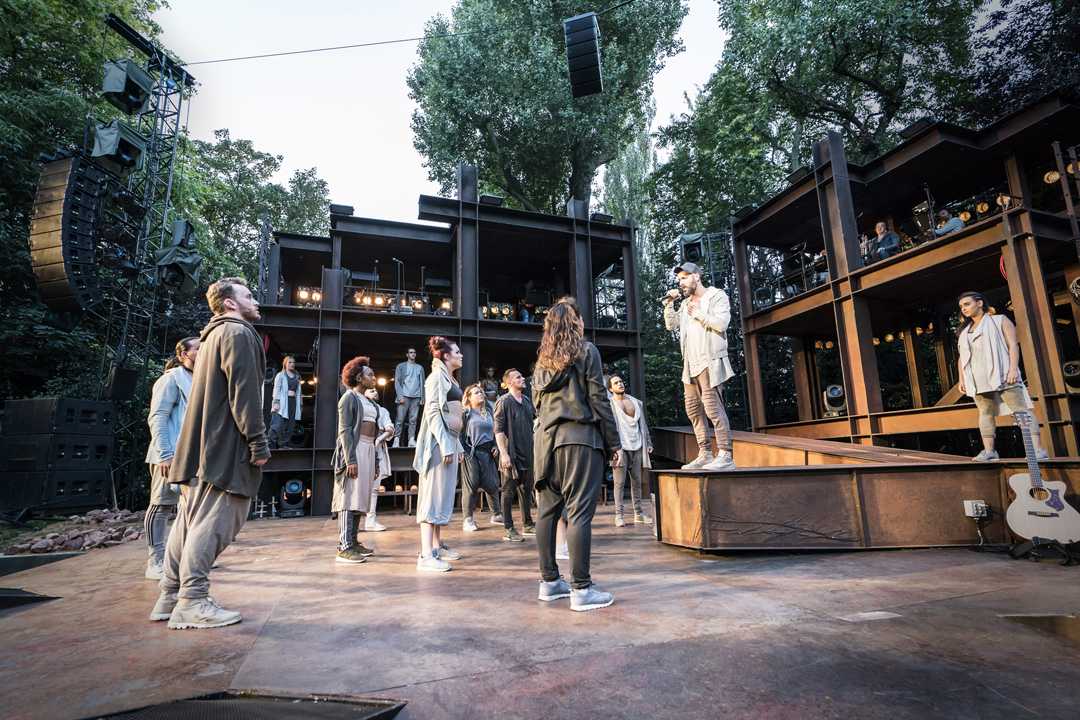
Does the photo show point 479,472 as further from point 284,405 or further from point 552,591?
point 284,405

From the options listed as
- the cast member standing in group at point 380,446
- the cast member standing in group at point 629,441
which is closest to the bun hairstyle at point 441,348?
the cast member standing in group at point 380,446

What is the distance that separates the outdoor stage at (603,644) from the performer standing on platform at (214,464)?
23 centimetres

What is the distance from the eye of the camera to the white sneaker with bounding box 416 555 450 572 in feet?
14.4

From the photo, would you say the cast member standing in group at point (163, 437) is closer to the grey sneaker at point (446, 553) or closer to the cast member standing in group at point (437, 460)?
the cast member standing in group at point (437, 460)

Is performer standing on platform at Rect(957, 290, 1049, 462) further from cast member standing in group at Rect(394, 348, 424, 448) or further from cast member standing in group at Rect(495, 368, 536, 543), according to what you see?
cast member standing in group at Rect(394, 348, 424, 448)

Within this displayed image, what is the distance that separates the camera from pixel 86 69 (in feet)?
59.7

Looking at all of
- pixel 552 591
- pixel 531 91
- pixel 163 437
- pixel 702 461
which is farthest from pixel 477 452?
pixel 531 91

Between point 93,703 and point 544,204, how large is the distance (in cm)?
2327

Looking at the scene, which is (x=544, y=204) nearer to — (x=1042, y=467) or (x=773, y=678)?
(x=1042, y=467)

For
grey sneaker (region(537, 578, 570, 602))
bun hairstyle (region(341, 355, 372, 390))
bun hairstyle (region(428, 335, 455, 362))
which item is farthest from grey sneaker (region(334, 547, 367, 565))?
grey sneaker (region(537, 578, 570, 602))

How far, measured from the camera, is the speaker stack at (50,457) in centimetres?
909

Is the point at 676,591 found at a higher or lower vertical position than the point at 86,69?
lower

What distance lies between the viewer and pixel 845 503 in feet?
16.6

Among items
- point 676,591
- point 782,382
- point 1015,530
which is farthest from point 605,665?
point 782,382
